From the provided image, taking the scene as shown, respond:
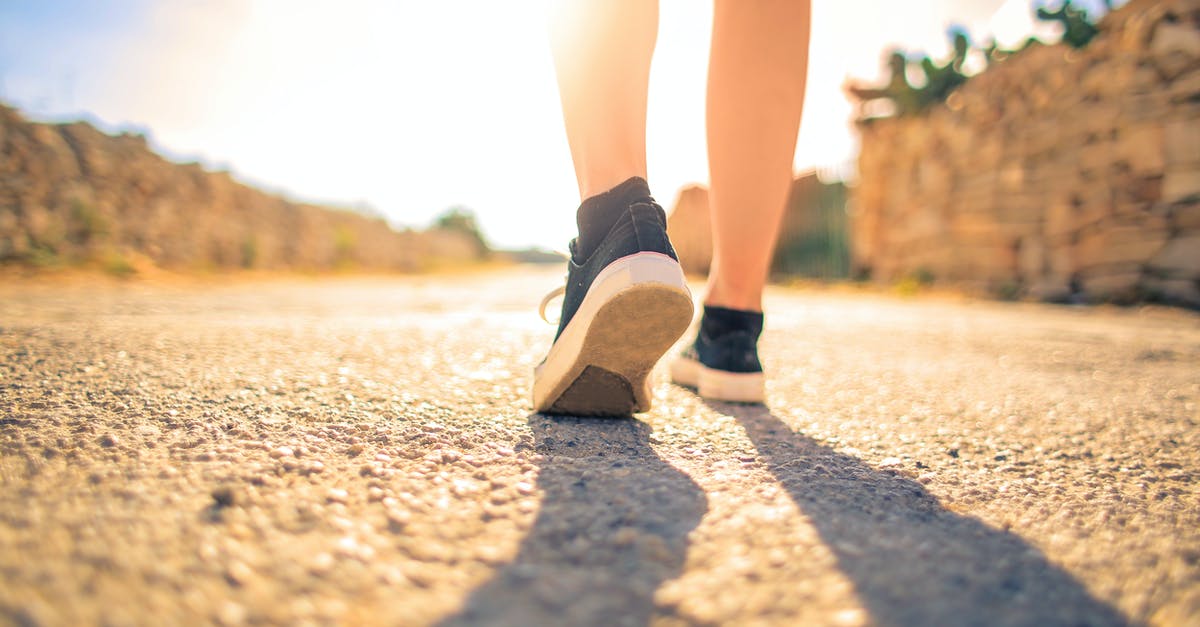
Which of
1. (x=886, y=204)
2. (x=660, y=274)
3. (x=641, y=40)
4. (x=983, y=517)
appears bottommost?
(x=983, y=517)

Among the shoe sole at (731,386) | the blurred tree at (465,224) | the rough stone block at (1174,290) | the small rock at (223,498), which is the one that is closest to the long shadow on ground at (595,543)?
the small rock at (223,498)

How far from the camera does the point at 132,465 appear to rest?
605 mm

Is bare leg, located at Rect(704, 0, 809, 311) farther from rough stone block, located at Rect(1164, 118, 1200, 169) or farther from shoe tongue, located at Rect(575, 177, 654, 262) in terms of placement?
rough stone block, located at Rect(1164, 118, 1200, 169)

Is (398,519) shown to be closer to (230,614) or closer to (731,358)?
(230,614)

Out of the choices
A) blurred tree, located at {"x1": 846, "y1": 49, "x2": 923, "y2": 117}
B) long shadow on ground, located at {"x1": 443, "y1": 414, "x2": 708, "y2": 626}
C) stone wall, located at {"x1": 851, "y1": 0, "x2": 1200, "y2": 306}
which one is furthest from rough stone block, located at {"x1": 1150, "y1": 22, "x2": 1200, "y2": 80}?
long shadow on ground, located at {"x1": 443, "y1": 414, "x2": 708, "y2": 626}

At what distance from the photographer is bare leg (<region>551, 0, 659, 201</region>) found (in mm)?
914

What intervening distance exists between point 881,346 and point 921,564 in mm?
1797

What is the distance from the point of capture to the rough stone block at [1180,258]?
12.3 ft

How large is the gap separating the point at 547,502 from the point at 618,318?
0.31 metres

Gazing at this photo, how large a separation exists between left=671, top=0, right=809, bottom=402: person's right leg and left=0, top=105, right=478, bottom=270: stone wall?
719 centimetres

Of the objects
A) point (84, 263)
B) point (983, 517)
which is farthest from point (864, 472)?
point (84, 263)

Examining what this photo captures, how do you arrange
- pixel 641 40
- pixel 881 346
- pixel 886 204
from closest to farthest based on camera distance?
pixel 641 40 → pixel 881 346 → pixel 886 204

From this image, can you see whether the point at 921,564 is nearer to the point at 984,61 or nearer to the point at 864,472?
the point at 864,472

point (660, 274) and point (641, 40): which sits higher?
point (641, 40)
